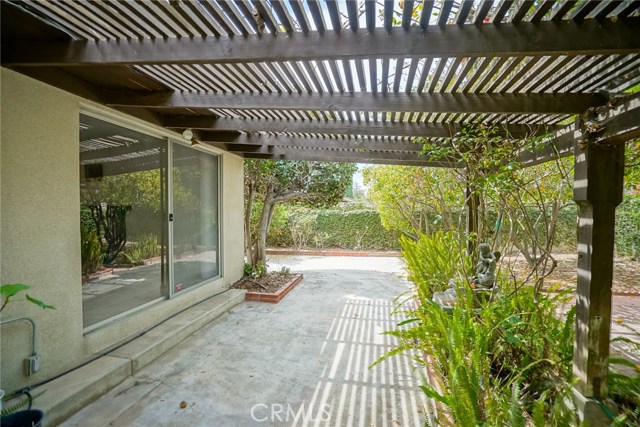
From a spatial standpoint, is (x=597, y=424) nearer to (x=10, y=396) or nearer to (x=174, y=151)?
(x=10, y=396)

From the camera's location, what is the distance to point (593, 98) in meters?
2.43

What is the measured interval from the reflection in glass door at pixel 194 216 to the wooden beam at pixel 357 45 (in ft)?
7.42

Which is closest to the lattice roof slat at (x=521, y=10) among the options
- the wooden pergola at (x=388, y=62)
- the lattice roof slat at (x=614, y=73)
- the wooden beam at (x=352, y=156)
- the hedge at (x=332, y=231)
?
the wooden pergola at (x=388, y=62)

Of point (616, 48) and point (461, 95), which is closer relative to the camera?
point (616, 48)

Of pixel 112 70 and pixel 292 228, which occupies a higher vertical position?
pixel 112 70

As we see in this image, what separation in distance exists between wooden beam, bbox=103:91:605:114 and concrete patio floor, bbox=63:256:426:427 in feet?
8.48

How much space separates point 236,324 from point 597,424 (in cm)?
379

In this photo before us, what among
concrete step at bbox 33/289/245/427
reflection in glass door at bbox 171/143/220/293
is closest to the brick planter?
reflection in glass door at bbox 171/143/220/293

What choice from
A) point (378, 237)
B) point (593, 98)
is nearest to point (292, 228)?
point (378, 237)

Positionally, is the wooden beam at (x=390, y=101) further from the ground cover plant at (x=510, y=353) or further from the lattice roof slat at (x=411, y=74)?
the ground cover plant at (x=510, y=353)

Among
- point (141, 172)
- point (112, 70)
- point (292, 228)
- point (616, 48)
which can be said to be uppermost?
point (112, 70)

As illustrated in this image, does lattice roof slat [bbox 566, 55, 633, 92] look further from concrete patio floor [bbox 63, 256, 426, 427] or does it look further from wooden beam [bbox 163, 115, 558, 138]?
concrete patio floor [bbox 63, 256, 426, 427]

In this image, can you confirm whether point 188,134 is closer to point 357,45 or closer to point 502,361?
point 357,45

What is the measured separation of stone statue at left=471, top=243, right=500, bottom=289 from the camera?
3393 mm
